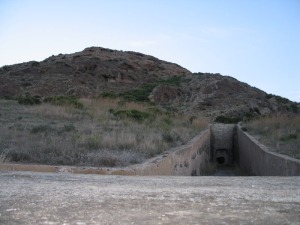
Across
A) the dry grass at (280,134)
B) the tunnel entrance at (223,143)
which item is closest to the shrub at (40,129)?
the dry grass at (280,134)

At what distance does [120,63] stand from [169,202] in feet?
161

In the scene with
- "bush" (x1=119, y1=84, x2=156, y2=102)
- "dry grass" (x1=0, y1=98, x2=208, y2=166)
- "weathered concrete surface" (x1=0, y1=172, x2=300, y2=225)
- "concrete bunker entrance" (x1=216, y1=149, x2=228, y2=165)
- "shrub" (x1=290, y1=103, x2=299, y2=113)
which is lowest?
"concrete bunker entrance" (x1=216, y1=149, x2=228, y2=165)

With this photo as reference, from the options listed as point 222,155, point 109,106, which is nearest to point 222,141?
point 222,155

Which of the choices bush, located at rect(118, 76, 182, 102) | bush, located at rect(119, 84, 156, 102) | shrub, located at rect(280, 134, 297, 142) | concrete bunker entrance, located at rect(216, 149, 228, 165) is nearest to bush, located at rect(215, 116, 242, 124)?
concrete bunker entrance, located at rect(216, 149, 228, 165)

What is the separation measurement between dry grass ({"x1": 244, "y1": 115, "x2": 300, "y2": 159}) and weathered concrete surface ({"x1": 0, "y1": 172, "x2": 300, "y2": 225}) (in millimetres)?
5844

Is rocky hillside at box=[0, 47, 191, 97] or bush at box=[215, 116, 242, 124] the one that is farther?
rocky hillside at box=[0, 47, 191, 97]

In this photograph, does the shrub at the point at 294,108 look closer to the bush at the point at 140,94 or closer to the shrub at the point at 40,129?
the bush at the point at 140,94

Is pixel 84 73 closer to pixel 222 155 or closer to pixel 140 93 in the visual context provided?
pixel 140 93

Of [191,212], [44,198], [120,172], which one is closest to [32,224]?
[44,198]

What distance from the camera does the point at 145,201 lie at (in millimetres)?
4227

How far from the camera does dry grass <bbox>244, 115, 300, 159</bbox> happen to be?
12.2 metres

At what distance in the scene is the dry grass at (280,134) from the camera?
12.2m

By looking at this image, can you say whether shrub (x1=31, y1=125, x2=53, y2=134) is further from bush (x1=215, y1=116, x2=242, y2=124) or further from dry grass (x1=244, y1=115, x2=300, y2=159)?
bush (x1=215, y1=116, x2=242, y2=124)

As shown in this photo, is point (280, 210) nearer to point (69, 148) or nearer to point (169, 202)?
point (169, 202)
